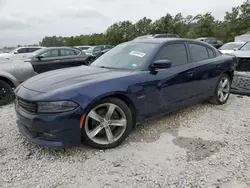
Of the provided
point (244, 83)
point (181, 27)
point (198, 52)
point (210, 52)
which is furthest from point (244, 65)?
point (181, 27)

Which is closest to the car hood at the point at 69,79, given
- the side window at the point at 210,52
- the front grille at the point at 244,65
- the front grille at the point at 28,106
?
the front grille at the point at 28,106

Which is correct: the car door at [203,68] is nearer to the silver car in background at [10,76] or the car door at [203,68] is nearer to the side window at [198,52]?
the side window at [198,52]

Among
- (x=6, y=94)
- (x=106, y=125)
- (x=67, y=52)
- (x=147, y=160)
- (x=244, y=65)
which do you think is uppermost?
(x=67, y=52)

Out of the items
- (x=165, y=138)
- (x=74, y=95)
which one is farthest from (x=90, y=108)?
(x=165, y=138)

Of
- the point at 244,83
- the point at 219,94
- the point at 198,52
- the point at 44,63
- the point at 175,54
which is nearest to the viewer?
the point at 175,54

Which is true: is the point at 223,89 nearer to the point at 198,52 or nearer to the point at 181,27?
the point at 198,52

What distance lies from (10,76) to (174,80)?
381 cm

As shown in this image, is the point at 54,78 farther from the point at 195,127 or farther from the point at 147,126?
the point at 195,127

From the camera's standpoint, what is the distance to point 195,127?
12.0 ft

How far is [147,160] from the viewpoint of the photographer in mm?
2703

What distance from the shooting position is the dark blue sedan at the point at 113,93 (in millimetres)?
2582

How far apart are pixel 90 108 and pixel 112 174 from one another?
824mm

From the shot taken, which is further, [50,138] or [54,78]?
[54,78]

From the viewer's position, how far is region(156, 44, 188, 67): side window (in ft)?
11.8
